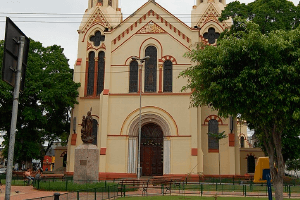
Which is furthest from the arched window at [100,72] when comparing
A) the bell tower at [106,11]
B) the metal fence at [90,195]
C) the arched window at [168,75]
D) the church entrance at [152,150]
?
the metal fence at [90,195]

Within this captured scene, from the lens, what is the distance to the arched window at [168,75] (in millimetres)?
33050

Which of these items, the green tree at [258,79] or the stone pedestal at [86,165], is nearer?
the green tree at [258,79]

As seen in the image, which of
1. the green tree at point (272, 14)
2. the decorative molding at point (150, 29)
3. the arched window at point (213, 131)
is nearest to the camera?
the green tree at point (272, 14)

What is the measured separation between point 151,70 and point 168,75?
1.61 m

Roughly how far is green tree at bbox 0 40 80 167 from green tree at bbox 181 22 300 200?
70.0 ft

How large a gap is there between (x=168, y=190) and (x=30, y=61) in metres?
19.1

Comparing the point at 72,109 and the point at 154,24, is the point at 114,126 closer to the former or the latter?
the point at 72,109

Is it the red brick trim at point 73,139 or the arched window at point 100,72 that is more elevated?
the arched window at point 100,72

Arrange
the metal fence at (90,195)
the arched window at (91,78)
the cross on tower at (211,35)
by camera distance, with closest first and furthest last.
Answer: the metal fence at (90,195), the arched window at (91,78), the cross on tower at (211,35)

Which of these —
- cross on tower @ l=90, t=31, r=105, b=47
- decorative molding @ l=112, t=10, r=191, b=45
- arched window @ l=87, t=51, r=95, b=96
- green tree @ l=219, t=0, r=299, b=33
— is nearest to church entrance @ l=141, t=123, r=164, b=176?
arched window @ l=87, t=51, r=95, b=96

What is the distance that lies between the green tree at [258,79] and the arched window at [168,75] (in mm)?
16722

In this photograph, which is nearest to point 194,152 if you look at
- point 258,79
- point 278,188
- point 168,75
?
point 168,75

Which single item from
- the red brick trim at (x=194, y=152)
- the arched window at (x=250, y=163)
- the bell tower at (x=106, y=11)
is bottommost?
the arched window at (x=250, y=163)

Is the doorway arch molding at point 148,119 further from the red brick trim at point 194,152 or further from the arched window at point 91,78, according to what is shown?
the arched window at point 91,78
